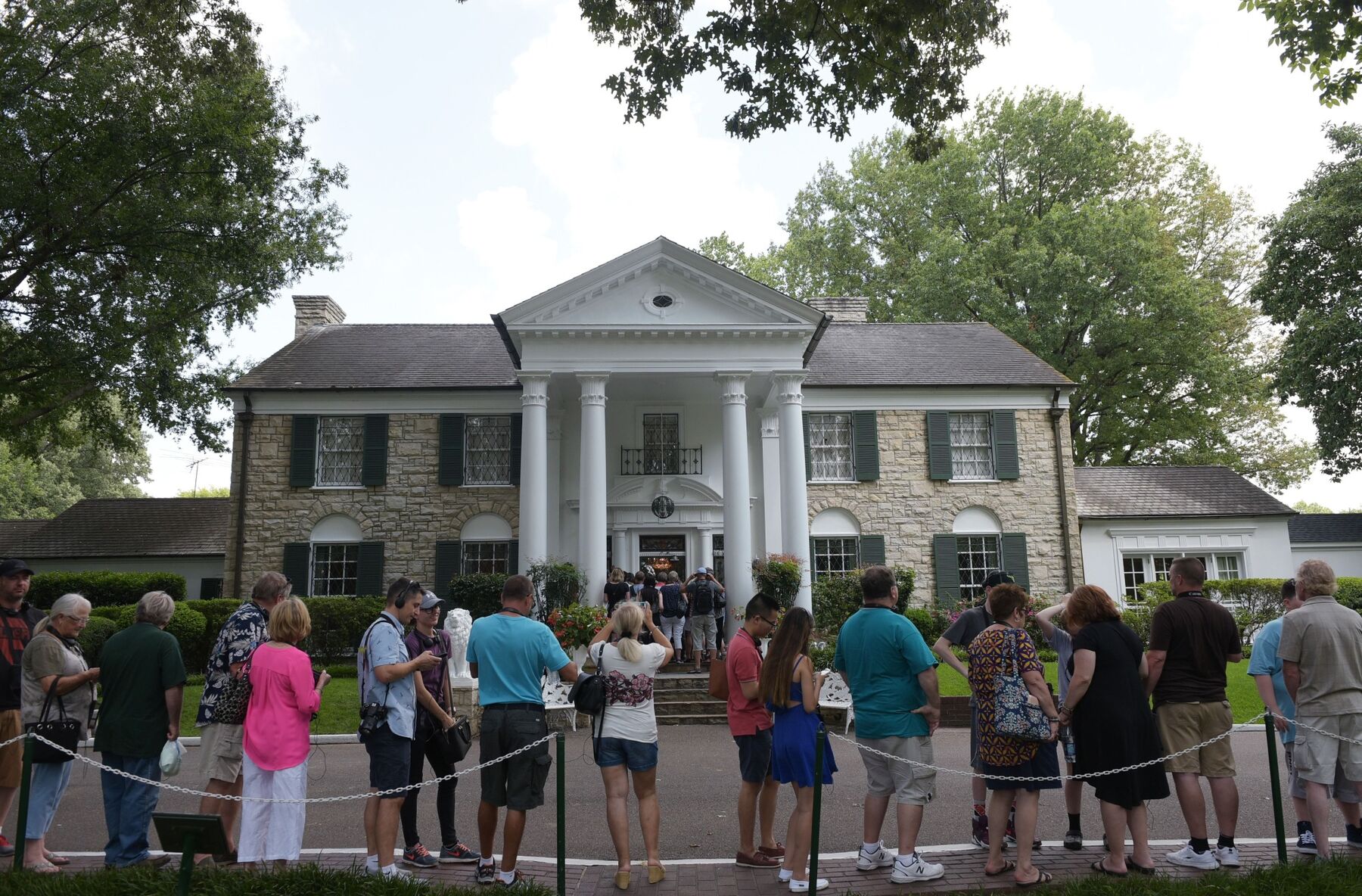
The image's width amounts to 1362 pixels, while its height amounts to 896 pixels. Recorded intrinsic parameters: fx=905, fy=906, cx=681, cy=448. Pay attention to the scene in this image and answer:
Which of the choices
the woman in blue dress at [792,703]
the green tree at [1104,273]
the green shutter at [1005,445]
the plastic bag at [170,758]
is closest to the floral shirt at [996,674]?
the woman in blue dress at [792,703]

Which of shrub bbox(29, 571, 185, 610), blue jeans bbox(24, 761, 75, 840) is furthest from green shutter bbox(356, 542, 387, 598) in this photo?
blue jeans bbox(24, 761, 75, 840)

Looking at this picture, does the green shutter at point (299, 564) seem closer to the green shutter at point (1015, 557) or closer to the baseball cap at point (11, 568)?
the baseball cap at point (11, 568)

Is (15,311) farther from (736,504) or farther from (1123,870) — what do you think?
(1123,870)

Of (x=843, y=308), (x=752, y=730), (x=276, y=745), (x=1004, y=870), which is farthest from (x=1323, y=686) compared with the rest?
(x=843, y=308)

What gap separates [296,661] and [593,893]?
2247 mm

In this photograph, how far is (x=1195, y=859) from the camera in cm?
569

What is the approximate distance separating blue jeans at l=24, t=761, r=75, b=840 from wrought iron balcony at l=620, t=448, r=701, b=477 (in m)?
14.6

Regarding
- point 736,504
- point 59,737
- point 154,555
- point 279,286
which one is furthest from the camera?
point 154,555

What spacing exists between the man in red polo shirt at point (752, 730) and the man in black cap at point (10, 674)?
488 cm

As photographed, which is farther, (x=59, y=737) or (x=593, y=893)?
(x=59, y=737)

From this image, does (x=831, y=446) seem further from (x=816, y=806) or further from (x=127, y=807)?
(x=127, y=807)

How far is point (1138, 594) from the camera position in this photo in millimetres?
21484

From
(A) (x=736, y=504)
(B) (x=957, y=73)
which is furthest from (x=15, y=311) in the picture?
(B) (x=957, y=73)

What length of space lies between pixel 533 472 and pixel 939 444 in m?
Result: 9.51
